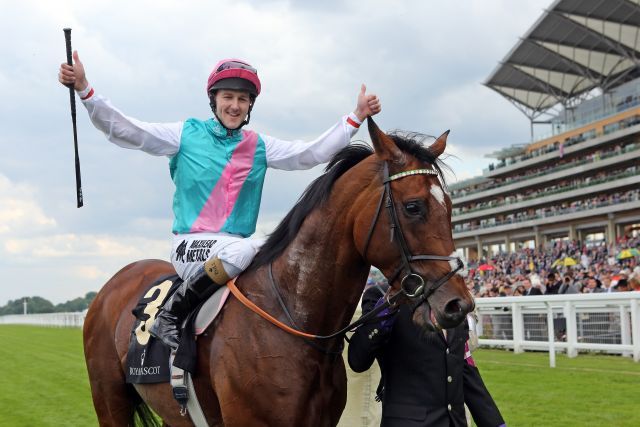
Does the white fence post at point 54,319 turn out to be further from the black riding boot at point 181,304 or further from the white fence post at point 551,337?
the black riding boot at point 181,304

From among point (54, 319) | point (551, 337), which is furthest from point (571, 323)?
point (54, 319)

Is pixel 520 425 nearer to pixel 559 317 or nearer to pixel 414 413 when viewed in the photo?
pixel 414 413

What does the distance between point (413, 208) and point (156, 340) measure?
4.92 ft

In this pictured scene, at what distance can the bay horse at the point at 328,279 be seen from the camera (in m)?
2.43

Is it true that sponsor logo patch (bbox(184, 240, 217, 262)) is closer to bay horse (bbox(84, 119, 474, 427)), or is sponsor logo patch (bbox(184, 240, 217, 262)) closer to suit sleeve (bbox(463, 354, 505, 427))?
bay horse (bbox(84, 119, 474, 427))

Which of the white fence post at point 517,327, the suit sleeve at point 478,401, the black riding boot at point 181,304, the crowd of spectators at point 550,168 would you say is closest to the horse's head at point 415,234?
the black riding boot at point 181,304

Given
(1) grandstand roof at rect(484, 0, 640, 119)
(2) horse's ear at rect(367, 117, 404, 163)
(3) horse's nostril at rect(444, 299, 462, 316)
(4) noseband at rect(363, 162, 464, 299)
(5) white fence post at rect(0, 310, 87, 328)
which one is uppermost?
(1) grandstand roof at rect(484, 0, 640, 119)

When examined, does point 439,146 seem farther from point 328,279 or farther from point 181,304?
point 181,304

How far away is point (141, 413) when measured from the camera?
411 centimetres

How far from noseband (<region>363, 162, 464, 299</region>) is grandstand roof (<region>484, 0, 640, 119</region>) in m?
48.8

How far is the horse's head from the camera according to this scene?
7.70 feet

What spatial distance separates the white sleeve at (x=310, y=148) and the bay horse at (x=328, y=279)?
36cm

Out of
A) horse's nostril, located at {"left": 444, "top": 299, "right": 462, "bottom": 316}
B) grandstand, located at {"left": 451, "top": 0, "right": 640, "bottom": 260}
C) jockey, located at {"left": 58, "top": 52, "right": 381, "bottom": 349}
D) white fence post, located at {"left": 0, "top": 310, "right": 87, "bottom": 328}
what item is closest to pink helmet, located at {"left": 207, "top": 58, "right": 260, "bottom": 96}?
jockey, located at {"left": 58, "top": 52, "right": 381, "bottom": 349}

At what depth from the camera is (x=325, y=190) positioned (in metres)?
2.81
